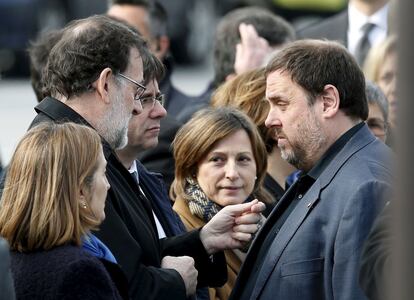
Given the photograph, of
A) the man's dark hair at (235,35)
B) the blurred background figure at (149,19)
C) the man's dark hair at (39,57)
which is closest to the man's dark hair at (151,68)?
the man's dark hair at (39,57)

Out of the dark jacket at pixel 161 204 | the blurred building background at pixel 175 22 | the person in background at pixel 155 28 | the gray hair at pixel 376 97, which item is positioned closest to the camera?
the dark jacket at pixel 161 204

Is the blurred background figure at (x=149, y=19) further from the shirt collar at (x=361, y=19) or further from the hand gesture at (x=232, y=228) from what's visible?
the hand gesture at (x=232, y=228)

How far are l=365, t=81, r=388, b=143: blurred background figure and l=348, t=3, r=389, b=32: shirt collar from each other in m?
2.23

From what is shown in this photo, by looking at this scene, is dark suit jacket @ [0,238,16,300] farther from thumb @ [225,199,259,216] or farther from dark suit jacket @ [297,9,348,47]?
dark suit jacket @ [297,9,348,47]

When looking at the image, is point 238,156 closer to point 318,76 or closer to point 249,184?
point 249,184

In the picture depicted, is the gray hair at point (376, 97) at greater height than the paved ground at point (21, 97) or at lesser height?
greater

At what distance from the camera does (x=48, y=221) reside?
8.40 ft

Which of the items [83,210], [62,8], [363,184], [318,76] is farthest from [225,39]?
[62,8]

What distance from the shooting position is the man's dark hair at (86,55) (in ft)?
11.0

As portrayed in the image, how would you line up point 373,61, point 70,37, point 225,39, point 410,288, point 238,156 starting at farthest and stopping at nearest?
point 225,39 → point 373,61 → point 238,156 → point 70,37 → point 410,288

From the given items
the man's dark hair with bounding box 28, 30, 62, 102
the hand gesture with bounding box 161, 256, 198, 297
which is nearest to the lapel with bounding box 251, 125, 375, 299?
the hand gesture with bounding box 161, 256, 198, 297

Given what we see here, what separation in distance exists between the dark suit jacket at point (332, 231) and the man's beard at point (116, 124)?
0.69 meters

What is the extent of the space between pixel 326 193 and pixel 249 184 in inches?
36.2

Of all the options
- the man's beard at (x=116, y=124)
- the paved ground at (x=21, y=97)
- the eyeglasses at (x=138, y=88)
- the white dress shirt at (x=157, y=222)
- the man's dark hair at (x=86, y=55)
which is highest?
the man's dark hair at (x=86, y=55)
